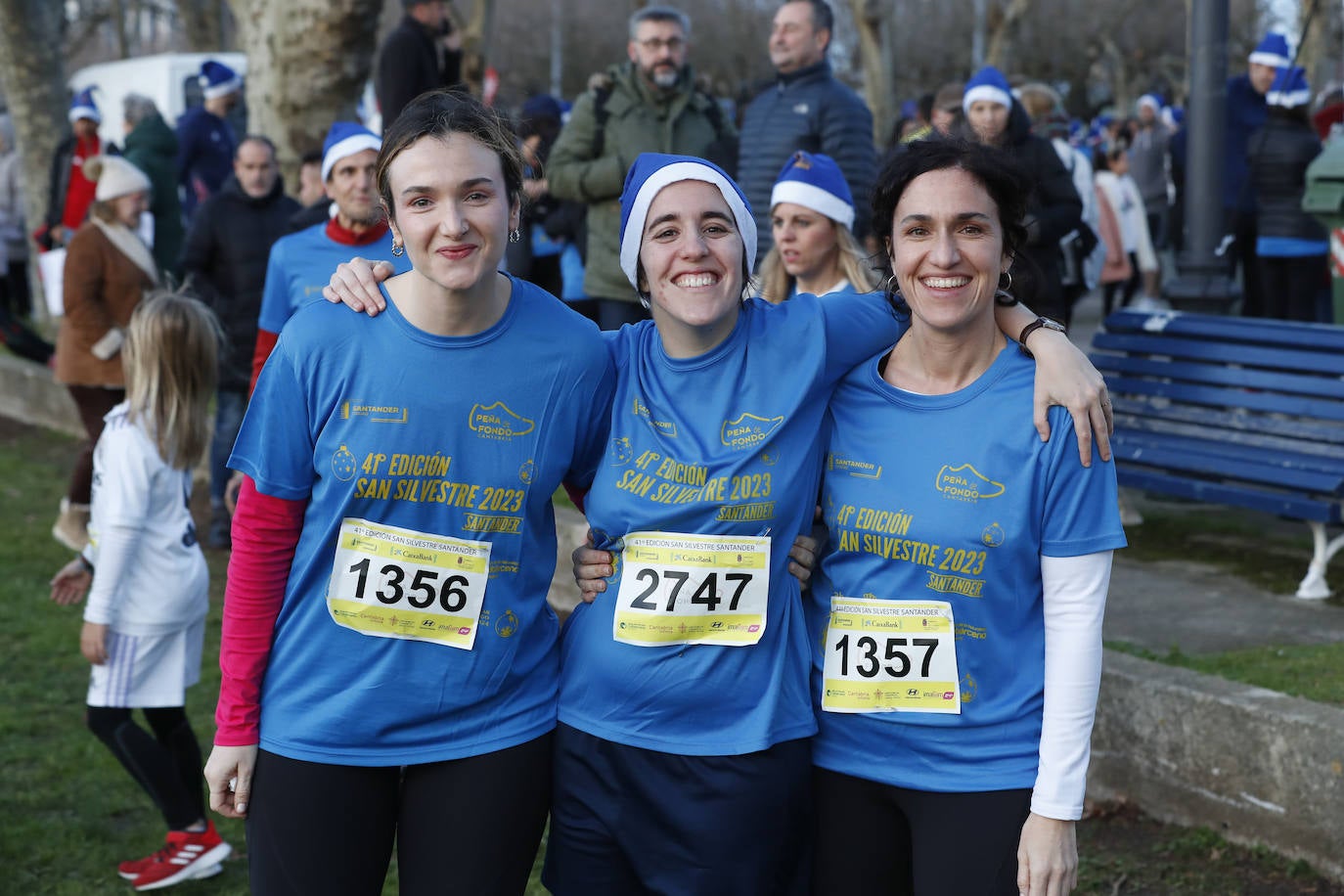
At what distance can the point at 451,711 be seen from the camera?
289 cm

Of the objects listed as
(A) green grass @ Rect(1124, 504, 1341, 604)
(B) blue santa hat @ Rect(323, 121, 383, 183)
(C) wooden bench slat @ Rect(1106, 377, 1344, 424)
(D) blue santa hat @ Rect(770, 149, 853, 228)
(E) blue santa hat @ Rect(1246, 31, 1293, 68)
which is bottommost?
(A) green grass @ Rect(1124, 504, 1341, 604)

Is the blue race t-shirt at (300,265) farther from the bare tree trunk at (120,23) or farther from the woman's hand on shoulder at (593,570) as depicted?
the bare tree trunk at (120,23)

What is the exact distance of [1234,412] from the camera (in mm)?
6879

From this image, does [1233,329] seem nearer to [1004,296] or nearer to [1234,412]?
[1234,412]

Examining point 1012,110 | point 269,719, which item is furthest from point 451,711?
point 1012,110

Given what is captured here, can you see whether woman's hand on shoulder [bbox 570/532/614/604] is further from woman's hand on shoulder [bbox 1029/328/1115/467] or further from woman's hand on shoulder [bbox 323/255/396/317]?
woman's hand on shoulder [bbox 1029/328/1115/467]

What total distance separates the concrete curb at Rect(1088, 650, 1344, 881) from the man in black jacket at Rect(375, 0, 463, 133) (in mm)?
4646

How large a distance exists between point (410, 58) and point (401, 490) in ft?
17.7

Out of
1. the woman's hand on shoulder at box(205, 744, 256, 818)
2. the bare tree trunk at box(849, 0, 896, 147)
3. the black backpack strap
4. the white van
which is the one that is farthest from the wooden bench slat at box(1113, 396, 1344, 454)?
the white van

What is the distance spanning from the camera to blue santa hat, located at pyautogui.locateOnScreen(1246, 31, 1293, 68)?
32.4 ft

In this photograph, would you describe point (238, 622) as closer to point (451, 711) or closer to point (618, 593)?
point (451, 711)

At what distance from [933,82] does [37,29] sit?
4602cm

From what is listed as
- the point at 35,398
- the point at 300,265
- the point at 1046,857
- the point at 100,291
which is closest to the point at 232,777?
the point at 1046,857

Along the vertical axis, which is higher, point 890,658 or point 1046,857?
point 890,658
